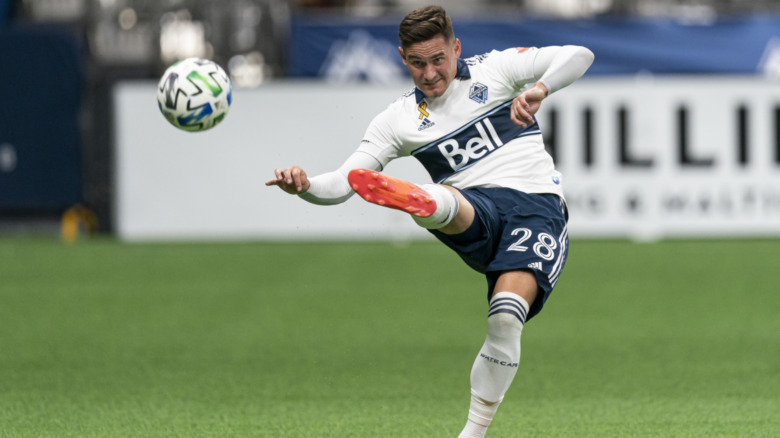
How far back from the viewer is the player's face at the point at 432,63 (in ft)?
17.2

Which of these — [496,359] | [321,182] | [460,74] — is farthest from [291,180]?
[496,359]

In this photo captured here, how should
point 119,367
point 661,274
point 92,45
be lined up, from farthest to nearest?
point 92,45, point 661,274, point 119,367

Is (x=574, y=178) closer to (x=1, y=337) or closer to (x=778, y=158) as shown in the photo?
(x=778, y=158)

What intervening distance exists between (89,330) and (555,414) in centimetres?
Result: 510

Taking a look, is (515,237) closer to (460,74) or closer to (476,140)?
(476,140)

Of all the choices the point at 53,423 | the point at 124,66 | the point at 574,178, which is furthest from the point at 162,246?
the point at 53,423

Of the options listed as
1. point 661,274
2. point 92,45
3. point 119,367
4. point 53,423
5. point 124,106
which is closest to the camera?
point 53,423

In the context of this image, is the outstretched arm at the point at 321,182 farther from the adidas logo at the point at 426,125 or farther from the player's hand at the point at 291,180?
the adidas logo at the point at 426,125

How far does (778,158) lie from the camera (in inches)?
704

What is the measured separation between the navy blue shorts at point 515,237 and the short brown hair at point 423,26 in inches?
28.6

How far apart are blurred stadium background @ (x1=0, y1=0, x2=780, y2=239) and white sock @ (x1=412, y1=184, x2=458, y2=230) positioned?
517 inches

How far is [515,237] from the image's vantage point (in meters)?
5.21

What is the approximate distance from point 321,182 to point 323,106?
13.6 m

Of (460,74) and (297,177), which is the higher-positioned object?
(460,74)
